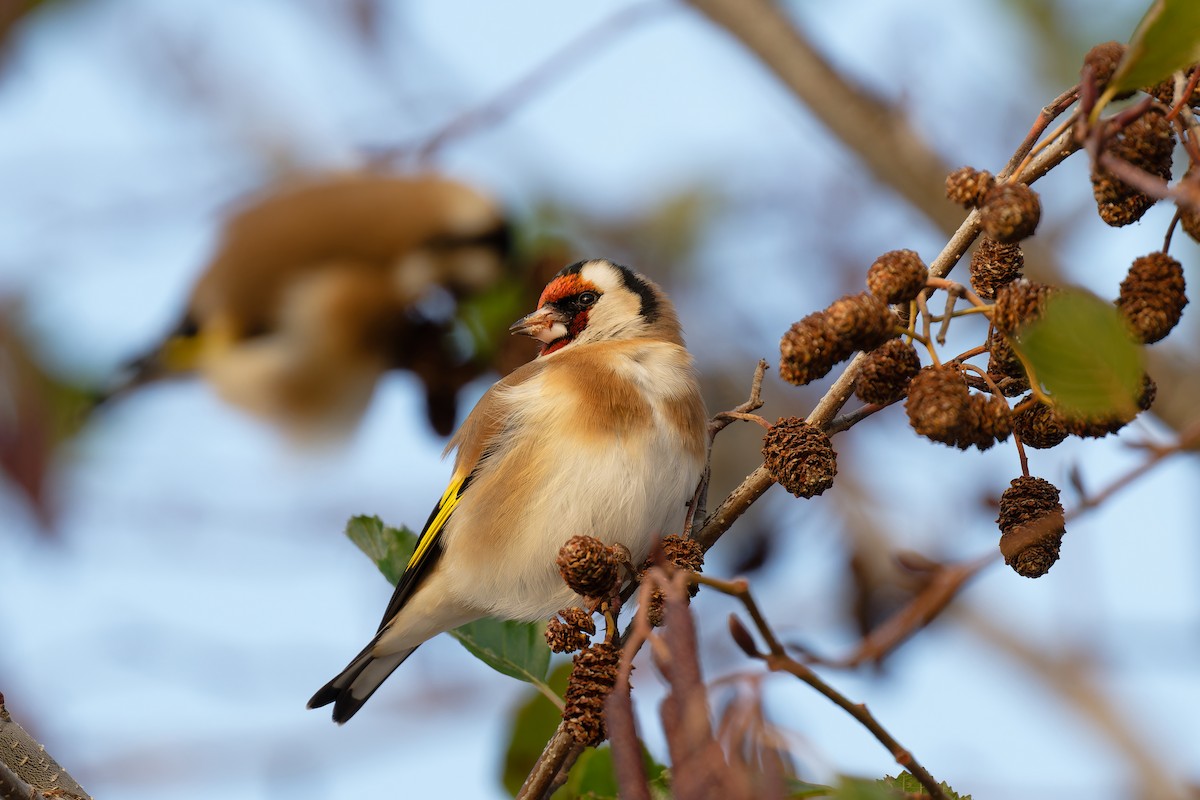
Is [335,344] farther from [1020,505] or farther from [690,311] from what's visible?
[1020,505]

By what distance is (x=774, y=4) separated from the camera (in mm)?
3564

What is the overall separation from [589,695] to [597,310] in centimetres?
186

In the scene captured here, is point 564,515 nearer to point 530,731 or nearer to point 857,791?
point 530,731

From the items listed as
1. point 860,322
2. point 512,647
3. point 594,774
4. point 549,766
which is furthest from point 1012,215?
point 512,647

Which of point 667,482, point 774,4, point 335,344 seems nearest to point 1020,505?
point 667,482

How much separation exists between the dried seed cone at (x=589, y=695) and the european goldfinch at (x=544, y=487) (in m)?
0.92

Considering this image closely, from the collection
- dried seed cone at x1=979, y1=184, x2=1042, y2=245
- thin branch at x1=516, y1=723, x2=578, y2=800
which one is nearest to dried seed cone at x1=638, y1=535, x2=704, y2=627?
thin branch at x1=516, y1=723, x2=578, y2=800

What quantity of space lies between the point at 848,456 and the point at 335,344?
76.8 inches

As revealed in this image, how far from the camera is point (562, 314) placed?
375 centimetres

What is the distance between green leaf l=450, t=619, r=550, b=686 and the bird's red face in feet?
3.58

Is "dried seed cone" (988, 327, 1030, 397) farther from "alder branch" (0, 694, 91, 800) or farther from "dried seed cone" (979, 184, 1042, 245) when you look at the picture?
"alder branch" (0, 694, 91, 800)

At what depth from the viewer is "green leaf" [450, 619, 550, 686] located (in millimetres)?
2559

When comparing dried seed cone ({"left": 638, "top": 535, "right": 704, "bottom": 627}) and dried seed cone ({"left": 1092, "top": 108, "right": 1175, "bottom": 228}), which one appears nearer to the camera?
dried seed cone ({"left": 1092, "top": 108, "right": 1175, "bottom": 228})

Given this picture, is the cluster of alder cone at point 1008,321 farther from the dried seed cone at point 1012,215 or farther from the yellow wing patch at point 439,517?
the yellow wing patch at point 439,517
